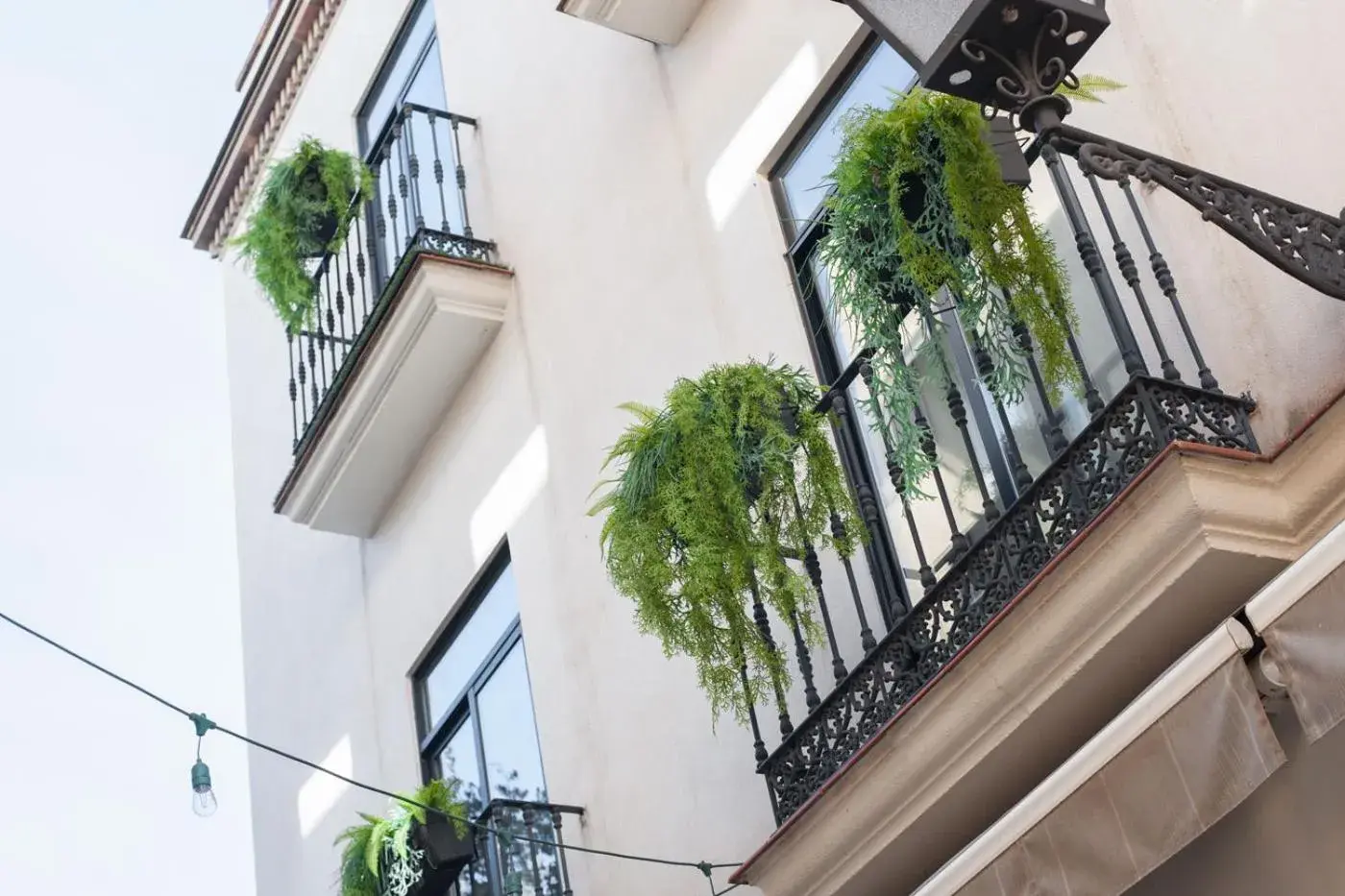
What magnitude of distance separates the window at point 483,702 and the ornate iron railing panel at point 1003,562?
2.49 metres

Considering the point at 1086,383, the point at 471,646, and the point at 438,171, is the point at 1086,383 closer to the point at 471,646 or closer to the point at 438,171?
the point at 471,646

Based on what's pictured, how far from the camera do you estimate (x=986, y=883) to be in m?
4.37

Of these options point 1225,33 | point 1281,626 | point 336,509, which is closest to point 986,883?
point 1281,626

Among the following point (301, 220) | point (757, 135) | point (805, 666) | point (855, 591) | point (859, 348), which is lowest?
point (805, 666)

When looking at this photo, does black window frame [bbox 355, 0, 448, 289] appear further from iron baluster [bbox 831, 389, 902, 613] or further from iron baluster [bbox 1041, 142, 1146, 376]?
iron baluster [bbox 1041, 142, 1146, 376]

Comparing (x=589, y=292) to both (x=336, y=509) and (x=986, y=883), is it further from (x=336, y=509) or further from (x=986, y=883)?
(x=986, y=883)

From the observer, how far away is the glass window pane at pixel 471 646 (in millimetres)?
8266

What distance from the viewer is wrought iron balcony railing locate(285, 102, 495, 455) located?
28.3 feet

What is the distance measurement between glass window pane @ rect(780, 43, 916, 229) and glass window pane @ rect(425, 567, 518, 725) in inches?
87.9

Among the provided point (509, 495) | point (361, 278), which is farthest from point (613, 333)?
point (361, 278)

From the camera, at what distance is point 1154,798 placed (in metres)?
4.13

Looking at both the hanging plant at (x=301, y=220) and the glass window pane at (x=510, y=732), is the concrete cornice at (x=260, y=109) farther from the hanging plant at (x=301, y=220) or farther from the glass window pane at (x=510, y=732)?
the glass window pane at (x=510, y=732)

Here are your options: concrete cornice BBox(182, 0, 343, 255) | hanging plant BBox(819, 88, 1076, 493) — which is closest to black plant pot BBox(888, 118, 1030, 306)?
hanging plant BBox(819, 88, 1076, 493)

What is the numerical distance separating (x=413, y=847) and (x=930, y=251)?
10.8ft
